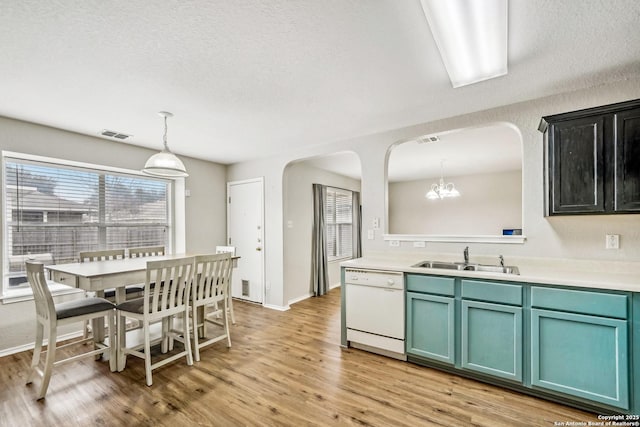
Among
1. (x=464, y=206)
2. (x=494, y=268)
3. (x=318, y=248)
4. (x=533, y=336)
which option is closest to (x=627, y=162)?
(x=494, y=268)

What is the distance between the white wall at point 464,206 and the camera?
6.56 m

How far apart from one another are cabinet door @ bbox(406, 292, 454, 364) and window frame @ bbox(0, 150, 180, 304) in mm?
3623

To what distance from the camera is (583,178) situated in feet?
7.33

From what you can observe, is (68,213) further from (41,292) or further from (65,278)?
(41,292)

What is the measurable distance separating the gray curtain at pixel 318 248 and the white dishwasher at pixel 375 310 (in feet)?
7.55

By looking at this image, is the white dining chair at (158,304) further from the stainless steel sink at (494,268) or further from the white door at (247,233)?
the stainless steel sink at (494,268)

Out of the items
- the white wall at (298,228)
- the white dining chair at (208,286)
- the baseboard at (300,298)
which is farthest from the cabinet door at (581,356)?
the baseboard at (300,298)

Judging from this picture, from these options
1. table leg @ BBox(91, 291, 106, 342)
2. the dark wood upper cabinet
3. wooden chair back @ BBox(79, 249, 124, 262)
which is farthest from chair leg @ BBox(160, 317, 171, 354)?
the dark wood upper cabinet

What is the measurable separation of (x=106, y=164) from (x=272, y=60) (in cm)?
309

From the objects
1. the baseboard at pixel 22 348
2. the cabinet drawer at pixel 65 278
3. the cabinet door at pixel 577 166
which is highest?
the cabinet door at pixel 577 166

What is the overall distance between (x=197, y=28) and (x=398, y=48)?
1250mm

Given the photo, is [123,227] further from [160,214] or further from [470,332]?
[470,332]

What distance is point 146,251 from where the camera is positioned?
3.96m

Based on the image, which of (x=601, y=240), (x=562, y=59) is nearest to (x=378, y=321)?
(x=601, y=240)
